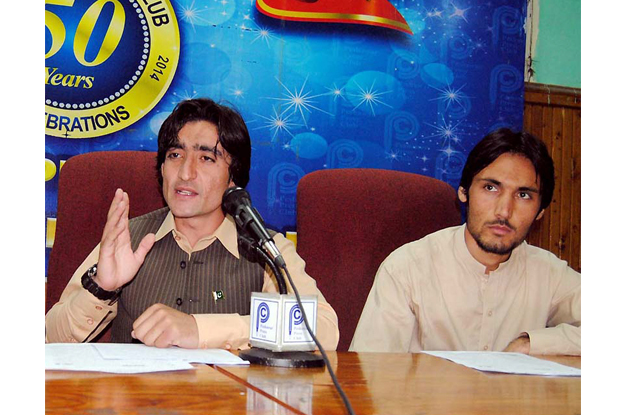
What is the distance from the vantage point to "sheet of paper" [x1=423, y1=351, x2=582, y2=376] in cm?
109

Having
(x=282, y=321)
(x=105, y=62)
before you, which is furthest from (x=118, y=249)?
(x=105, y=62)

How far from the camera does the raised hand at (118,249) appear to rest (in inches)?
53.6

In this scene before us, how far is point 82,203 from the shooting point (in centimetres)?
167

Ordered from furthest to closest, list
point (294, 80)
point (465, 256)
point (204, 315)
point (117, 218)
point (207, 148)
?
point (294, 80) → point (465, 256) → point (207, 148) → point (117, 218) → point (204, 315)

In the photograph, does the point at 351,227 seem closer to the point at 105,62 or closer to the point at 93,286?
the point at 93,286

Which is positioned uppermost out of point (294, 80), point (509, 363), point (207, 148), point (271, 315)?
point (294, 80)

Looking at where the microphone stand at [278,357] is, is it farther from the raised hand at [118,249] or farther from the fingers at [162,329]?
the raised hand at [118,249]

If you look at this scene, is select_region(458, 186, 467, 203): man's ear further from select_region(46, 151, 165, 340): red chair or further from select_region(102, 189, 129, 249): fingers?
select_region(102, 189, 129, 249): fingers

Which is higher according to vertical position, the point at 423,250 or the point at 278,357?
the point at 423,250

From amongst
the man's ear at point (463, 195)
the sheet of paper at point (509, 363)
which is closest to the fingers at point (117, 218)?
the sheet of paper at point (509, 363)

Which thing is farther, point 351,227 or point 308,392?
point 351,227

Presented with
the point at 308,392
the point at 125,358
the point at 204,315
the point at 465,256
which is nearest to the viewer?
the point at 308,392

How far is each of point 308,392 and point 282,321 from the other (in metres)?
0.21
